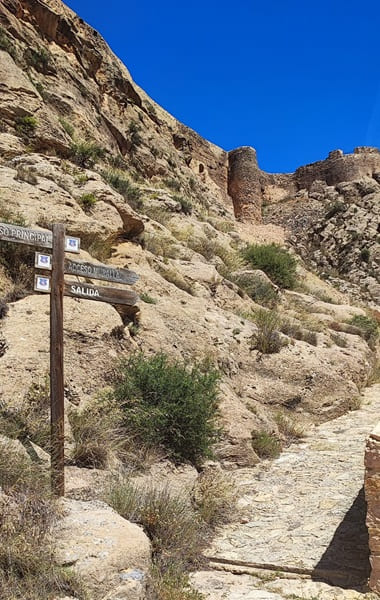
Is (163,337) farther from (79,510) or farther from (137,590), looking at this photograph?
(137,590)

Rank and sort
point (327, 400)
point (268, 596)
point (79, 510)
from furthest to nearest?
point (327, 400), point (79, 510), point (268, 596)

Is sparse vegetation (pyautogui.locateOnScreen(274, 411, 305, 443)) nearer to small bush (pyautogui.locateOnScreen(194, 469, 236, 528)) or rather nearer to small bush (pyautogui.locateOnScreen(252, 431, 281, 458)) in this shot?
small bush (pyautogui.locateOnScreen(252, 431, 281, 458))

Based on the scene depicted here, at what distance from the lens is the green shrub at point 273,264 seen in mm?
15195

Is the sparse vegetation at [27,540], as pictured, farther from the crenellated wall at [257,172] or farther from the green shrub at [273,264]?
the crenellated wall at [257,172]

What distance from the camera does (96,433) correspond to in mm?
4996

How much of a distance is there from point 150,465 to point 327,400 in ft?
14.2

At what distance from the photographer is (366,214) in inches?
1088

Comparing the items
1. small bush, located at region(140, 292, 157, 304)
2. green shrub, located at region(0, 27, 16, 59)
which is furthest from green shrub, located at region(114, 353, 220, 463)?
green shrub, located at region(0, 27, 16, 59)

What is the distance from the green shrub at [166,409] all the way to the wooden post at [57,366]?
1192mm

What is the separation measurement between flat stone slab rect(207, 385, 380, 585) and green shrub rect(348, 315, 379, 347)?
5.20 meters

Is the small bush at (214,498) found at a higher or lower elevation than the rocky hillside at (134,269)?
lower

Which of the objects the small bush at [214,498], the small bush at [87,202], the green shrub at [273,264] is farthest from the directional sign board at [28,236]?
the green shrub at [273,264]

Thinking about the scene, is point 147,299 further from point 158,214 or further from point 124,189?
point 158,214

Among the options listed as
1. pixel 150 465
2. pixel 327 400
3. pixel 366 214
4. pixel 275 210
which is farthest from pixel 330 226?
pixel 150 465
